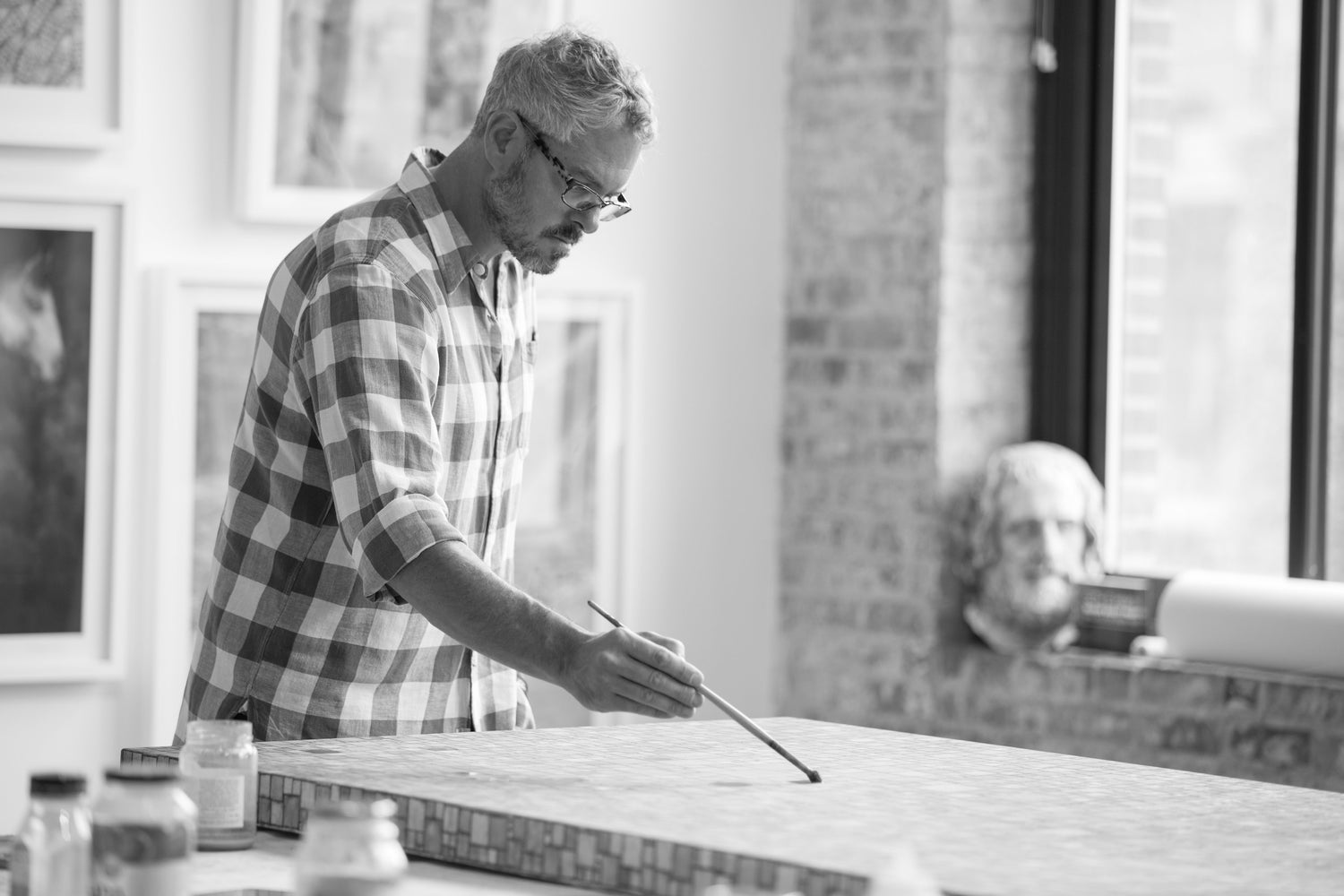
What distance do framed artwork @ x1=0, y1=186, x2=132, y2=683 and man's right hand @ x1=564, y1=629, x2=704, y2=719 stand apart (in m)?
1.70

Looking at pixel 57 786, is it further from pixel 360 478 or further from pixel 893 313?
pixel 893 313

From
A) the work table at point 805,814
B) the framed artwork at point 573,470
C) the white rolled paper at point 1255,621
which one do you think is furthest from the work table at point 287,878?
the white rolled paper at point 1255,621

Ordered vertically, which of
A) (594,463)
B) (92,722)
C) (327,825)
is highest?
(594,463)

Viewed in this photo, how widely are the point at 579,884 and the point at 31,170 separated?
7.37 feet

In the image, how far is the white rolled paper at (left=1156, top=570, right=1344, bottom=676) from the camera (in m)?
3.92

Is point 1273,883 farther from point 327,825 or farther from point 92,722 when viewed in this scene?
point 92,722

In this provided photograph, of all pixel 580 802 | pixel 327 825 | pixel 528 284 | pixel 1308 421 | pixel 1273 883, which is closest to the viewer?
pixel 327 825

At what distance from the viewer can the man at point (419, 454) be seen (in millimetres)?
2441

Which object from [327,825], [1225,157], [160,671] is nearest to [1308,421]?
[1225,157]

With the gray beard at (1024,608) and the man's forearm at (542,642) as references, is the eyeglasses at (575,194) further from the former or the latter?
the gray beard at (1024,608)

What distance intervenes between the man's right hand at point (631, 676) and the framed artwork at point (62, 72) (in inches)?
73.8

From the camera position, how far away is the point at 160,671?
3867mm

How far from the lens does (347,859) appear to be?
64.2 inches

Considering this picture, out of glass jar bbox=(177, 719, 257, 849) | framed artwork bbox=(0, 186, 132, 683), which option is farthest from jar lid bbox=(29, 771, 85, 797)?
framed artwork bbox=(0, 186, 132, 683)
